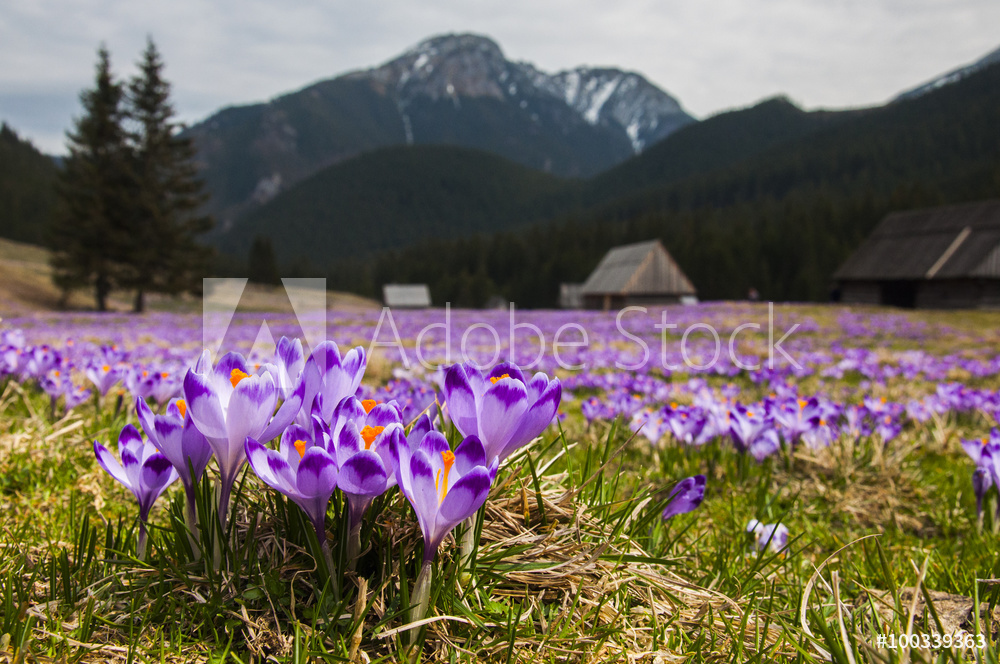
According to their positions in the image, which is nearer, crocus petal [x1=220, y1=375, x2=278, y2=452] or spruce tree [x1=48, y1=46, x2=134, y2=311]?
crocus petal [x1=220, y1=375, x2=278, y2=452]

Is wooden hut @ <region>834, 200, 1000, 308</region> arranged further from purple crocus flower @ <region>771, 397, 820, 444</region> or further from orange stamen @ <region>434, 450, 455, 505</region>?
orange stamen @ <region>434, 450, 455, 505</region>

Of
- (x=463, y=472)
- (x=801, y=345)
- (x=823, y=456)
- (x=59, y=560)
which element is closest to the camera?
(x=463, y=472)

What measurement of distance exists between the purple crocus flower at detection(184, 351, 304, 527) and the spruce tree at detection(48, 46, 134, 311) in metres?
33.1

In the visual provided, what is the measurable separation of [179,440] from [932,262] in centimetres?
3787

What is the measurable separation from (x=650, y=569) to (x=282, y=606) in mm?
927

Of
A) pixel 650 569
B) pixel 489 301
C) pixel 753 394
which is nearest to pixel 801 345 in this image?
pixel 753 394

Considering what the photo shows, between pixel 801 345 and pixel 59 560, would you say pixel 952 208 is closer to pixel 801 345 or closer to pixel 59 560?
pixel 801 345

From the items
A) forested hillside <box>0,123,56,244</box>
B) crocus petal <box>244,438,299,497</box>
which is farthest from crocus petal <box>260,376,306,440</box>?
forested hillside <box>0,123,56,244</box>

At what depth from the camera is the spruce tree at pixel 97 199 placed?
2855 cm

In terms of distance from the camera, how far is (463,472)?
1054 mm

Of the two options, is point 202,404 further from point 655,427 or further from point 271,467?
point 655,427

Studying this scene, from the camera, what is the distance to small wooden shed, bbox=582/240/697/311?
1531 inches

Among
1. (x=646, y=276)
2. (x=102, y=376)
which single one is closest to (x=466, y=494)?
(x=102, y=376)

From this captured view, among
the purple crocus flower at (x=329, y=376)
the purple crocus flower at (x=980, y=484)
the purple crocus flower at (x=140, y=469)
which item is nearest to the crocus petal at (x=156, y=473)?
the purple crocus flower at (x=140, y=469)
